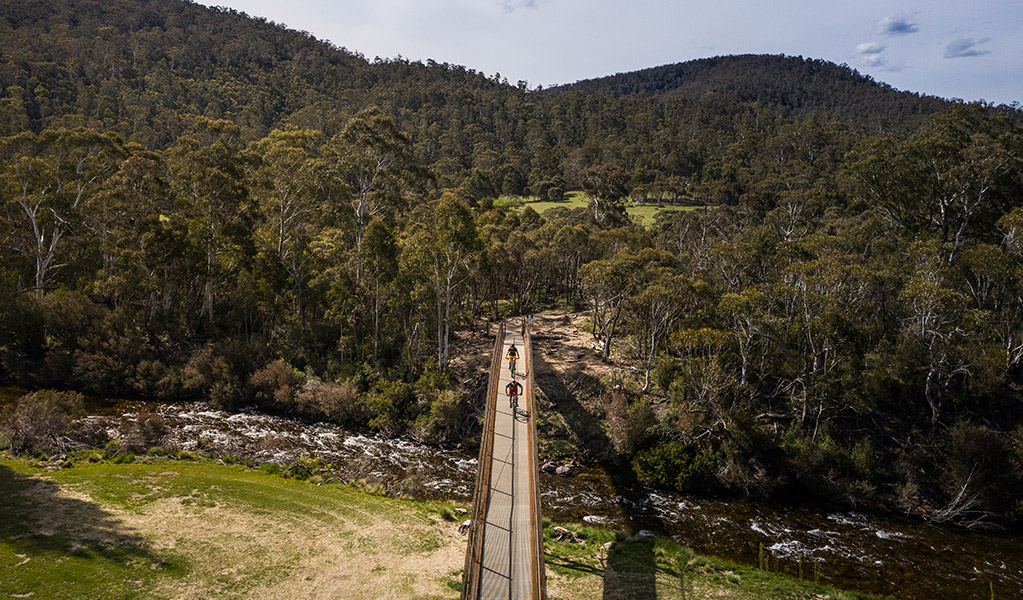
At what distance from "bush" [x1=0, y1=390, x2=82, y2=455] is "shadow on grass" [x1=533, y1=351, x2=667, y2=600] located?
20.3 meters

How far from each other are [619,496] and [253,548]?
13.8 metres

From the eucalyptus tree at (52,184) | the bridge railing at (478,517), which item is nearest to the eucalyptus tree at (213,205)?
the eucalyptus tree at (52,184)

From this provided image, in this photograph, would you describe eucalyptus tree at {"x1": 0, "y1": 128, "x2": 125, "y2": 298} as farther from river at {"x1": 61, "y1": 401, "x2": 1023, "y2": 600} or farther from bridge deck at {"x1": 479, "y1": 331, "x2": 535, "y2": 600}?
bridge deck at {"x1": 479, "y1": 331, "x2": 535, "y2": 600}

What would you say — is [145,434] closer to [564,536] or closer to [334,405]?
[334,405]

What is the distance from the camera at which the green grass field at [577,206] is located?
2972 inches

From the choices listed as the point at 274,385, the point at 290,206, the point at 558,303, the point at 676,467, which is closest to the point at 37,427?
the point at 274,385

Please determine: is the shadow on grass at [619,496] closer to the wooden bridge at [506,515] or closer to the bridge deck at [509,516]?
the bridge deck at [509,516]

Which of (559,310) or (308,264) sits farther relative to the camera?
(559,310)

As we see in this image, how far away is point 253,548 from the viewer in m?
13.9

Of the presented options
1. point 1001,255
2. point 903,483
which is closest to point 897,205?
point 1001,255

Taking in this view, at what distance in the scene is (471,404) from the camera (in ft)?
90.2

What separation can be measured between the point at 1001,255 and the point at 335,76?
149860 mm

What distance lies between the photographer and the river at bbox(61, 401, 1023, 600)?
16.1 m

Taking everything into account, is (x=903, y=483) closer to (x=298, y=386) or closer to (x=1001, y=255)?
(x=1001, y=255)
